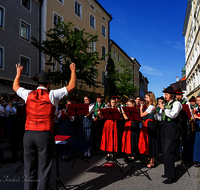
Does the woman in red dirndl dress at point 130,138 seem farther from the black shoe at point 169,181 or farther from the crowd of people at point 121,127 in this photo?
the black shoe at point 169,181

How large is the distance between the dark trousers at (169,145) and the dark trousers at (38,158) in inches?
109

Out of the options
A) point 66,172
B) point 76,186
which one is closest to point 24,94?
point 76,186

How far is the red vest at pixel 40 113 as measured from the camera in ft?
10.1

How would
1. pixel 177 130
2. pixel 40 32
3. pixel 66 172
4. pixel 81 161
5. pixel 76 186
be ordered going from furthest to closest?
pixel 40 32 < pixel 81 161 < pixel 66 172 < pixel 177 130 < pixel 76 186

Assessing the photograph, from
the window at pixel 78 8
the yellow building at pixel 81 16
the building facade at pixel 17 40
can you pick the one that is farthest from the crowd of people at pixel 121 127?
the window at pixel 78 8

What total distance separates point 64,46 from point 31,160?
11.1 meters

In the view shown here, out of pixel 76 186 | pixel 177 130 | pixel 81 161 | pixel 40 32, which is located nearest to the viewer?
pixel 76 186

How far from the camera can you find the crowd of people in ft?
10.2

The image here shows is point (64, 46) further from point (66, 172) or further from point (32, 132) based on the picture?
point (32, 132)

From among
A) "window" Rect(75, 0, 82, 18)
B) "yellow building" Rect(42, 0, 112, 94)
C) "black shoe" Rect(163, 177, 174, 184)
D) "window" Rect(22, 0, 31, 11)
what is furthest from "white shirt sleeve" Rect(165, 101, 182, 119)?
"window" Rect(75, 0, 82, 18)

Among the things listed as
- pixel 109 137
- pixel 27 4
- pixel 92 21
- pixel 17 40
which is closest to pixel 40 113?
pixel 109 137

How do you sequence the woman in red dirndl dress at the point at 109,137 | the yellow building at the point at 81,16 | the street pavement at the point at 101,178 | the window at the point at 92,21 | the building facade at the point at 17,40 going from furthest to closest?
the window at the point at 92,21, the yellow building at the point at 81,16, the building facade at the point at 17,40, the woman in red dirndl dress at the point at 109,137, the street pavement at the point at 101,178

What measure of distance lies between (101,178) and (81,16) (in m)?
22.6

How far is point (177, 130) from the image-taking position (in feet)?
15.4
